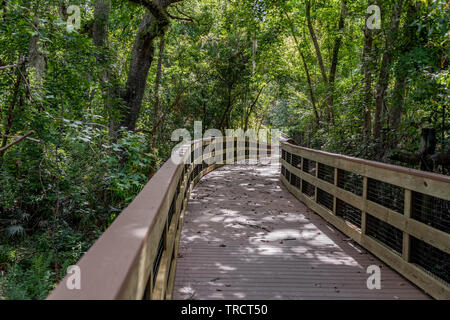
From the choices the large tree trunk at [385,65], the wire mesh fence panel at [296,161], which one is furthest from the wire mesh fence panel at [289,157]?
the large tree trunk at [385,65]

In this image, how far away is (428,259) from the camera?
3898mm

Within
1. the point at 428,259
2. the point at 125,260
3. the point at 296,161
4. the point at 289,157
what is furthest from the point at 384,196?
the point at 289,157

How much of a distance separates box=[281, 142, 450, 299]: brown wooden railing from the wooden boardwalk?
0.15 m

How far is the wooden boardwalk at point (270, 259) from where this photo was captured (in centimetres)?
329

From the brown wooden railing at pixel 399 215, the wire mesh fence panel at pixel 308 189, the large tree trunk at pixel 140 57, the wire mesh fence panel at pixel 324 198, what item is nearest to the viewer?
the brown wooden railing at pixel 399 215

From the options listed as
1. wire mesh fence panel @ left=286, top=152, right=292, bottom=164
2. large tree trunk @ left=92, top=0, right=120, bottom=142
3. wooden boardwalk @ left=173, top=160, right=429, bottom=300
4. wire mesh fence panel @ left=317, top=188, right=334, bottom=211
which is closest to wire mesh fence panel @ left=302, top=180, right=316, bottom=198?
wooden boardwalk @ left=173, top=160, right=429, bottom=300

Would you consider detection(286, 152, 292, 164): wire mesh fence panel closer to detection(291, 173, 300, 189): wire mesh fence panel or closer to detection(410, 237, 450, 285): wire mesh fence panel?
detection(291, 173, 300, 189): wire mesh fence panel

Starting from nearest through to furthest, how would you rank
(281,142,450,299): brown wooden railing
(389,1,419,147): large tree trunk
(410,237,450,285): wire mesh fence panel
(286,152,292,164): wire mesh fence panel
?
(281,142,450,299): brown wooden railing, (410,237,450,285): wire mesh fence panel, (389,1,419,147): large tree trunk, (286,152,292,164): wire mesh fence panel

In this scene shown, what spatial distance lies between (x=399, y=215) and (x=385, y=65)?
415 centimetres

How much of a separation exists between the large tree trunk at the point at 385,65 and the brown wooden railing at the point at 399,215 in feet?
5.70

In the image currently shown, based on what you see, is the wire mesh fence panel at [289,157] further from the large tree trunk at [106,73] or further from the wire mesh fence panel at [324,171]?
the large tree trunk at [106,73]

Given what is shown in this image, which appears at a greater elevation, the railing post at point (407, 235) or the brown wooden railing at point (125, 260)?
the brown wooden railing at point (125, 260)

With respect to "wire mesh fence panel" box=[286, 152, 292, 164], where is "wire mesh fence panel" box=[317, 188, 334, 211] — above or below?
below

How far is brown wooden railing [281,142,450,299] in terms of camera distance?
10.6ft
